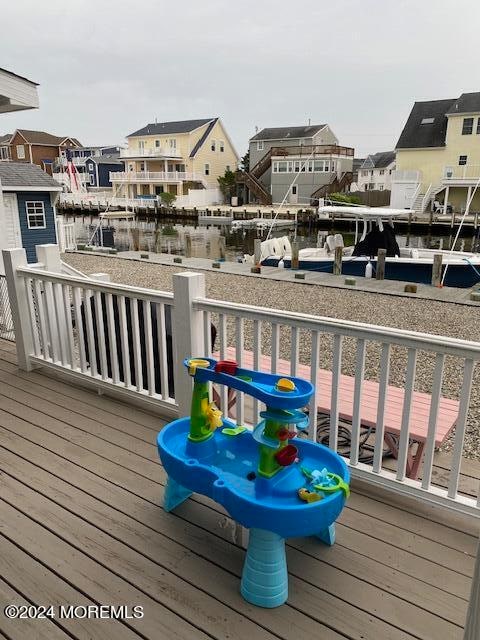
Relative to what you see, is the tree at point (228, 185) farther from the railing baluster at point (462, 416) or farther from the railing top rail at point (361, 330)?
the railing baluster at point (462, 416)

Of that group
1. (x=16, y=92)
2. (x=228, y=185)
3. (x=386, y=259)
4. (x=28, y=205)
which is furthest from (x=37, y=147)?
(x=16, y=92)

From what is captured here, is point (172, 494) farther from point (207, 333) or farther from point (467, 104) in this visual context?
point (467, 104)

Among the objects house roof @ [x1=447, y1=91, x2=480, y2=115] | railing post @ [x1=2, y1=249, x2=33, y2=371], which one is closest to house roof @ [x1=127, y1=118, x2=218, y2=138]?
house roof @ [x1=447, y1=91, x2=480, y2=115]

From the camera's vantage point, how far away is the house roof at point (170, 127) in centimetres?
4391

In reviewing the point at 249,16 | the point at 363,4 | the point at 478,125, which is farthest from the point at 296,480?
the point at 478,125

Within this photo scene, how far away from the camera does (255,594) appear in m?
1.79

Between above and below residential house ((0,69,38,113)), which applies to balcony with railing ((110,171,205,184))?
above

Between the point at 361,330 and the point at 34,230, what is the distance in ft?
49.0

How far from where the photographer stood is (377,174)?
42219 millimetres

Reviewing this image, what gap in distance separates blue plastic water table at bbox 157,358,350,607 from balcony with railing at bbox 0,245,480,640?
19 centimetres

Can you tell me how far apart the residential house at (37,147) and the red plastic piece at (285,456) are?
5559cm

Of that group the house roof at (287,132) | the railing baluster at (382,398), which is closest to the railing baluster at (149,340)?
the railing baluster at (382,398)

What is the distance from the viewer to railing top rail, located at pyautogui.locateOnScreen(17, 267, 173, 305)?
301 centimetres

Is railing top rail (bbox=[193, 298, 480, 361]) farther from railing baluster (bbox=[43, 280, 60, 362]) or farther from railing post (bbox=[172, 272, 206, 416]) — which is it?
railing baluster (bbox=[43, 280, 60, 362])
